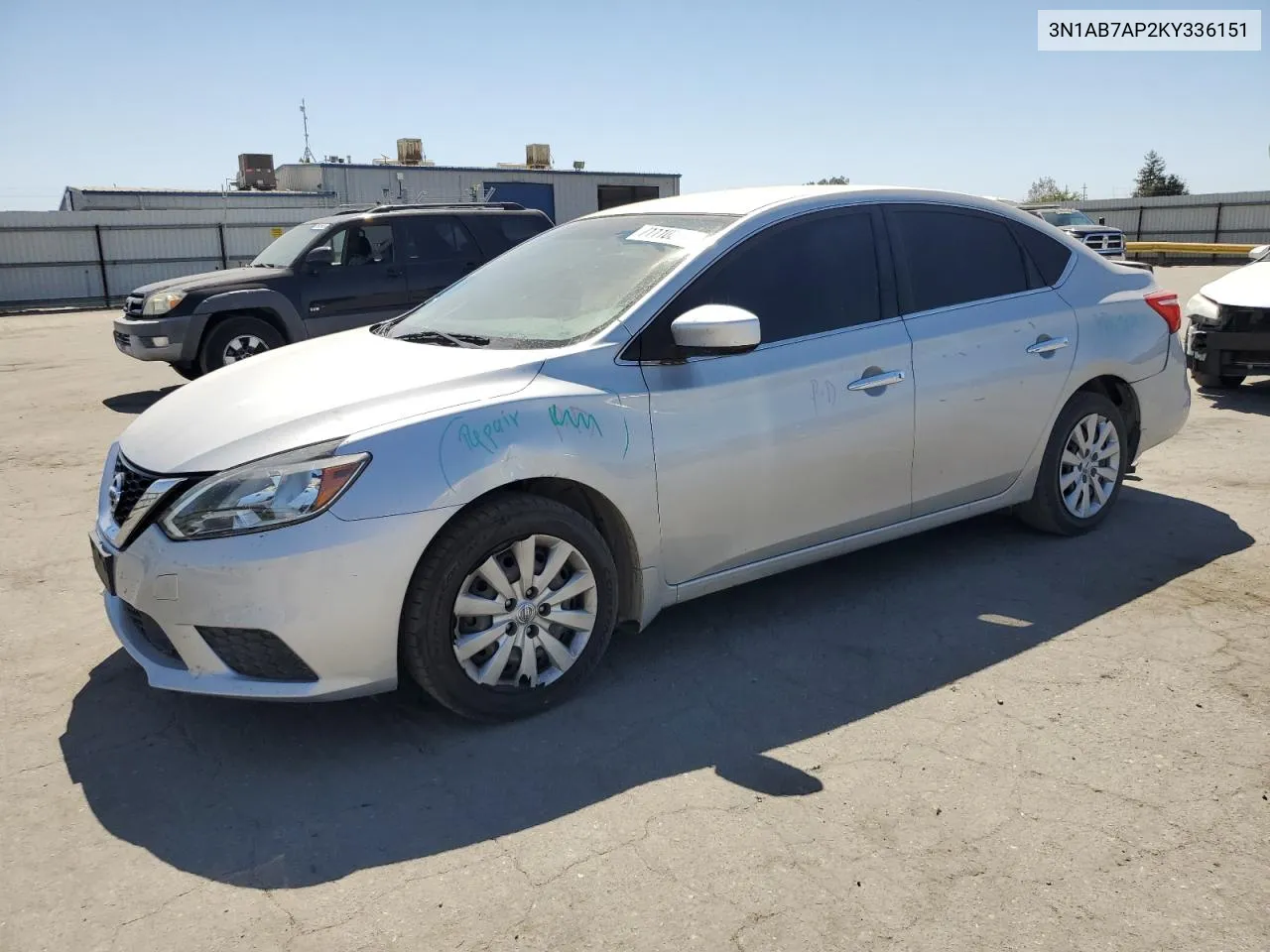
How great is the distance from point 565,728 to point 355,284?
8.24 meters

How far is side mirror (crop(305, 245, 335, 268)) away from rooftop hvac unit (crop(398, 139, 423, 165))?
3359 cm

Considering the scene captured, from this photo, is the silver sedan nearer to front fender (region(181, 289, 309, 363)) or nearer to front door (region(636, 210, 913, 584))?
front door (region(636, 210, 913, 584))

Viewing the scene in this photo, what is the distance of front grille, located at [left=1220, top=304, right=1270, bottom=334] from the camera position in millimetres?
8422

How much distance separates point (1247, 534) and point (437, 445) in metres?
4.25

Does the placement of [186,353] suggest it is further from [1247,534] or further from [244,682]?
[1247,534]

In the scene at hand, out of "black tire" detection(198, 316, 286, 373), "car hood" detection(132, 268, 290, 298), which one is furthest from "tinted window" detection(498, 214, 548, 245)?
"black tire" detection(198, 316, 286, 373)

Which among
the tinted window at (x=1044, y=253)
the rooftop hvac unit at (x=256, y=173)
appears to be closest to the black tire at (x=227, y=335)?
the tinted window at (x=1044, y=253)

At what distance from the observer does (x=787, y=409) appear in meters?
4.04

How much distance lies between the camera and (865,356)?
4293 mm

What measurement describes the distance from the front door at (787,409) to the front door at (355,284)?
7311 mm

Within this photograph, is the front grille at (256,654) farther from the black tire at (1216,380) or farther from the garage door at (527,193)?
the garage door at (527,193)

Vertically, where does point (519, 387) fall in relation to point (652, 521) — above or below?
above

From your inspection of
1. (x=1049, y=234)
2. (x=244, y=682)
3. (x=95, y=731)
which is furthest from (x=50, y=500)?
(x=1049, y=234)

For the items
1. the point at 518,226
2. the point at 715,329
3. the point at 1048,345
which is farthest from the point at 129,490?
the point at 518,226
